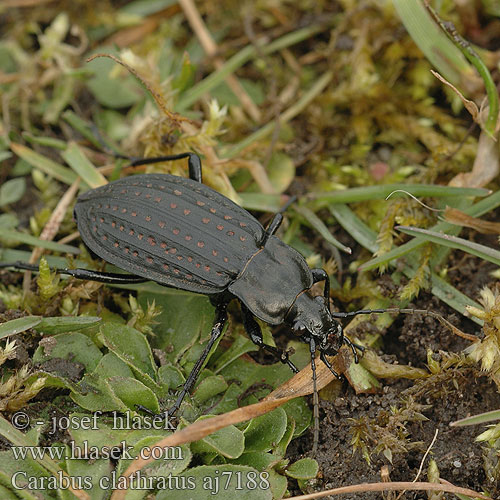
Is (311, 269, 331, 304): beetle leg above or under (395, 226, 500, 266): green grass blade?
under

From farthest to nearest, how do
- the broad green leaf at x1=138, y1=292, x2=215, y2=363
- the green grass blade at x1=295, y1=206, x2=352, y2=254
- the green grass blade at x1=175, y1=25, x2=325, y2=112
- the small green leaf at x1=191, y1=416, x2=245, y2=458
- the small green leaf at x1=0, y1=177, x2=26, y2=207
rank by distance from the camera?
the green grass blade at x1=175, y1=25, x2=325, y2=112, the small green leaf at x1=0, y1=177, x2=26, y2=207, the green grass blade at x1=295, y1=206, x2=352, y2=254, the broad green leaf at x1=138, y1=292, x2=215, y2=363, the small green leaf at x1=191, y1=416, x2=245, y2=458

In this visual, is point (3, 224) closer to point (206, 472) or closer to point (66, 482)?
point (66, 482)

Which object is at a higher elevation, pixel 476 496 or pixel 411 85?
pixel 411 85

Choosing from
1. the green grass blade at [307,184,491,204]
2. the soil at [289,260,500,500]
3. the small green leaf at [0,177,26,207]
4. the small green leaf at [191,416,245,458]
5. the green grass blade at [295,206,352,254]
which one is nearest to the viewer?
the small green leaf at [191,416,245,458]

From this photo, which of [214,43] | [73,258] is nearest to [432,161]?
[214,43]

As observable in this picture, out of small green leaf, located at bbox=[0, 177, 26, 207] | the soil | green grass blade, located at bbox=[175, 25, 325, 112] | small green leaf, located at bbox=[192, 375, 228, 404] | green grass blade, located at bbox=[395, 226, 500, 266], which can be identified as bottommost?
the soil

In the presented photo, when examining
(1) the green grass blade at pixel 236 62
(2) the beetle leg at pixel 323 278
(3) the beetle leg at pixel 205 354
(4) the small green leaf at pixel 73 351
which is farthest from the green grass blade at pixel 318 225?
(4) the small green leaf at pixel 73 351

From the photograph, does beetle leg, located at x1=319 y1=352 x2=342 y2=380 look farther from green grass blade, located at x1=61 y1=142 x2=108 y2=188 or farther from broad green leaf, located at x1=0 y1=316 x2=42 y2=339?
green grass blade, located at x1=61 y1=142 x2=108 y2=188

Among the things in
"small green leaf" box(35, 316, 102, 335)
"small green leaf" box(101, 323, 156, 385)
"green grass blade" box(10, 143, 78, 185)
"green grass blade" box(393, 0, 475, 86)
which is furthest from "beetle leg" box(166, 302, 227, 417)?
"green grass blade" box(393, 0, 475, 86)

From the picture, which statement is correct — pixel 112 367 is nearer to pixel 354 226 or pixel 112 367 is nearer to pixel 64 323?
pixel 64 323
